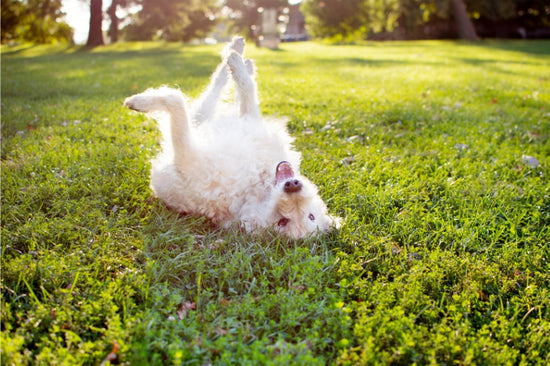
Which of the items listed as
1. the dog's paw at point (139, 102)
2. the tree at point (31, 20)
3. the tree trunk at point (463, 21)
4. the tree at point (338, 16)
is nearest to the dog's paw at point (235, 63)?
the dog's paw at point (139, 102)

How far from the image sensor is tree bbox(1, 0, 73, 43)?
72.8ft

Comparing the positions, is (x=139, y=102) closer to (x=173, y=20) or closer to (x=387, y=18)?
(x=173, y=20)

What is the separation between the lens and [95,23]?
20188 mm

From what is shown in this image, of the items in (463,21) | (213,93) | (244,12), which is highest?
(244,12)

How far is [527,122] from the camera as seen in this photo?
5539 mm

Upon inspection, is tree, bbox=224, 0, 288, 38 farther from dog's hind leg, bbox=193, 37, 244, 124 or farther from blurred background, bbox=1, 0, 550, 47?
dog's hind leg, bbox=193, 37, 244, 124

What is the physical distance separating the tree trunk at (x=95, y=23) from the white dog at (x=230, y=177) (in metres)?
20.3

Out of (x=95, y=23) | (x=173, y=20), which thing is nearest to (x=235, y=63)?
(x=95, y=23)

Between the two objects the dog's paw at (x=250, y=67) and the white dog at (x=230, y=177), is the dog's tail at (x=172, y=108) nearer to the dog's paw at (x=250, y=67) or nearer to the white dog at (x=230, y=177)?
the white dog at (x=230, y=177)

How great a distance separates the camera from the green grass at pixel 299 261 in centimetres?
185

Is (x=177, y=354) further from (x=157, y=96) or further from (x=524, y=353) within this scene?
(x=157, y=96)

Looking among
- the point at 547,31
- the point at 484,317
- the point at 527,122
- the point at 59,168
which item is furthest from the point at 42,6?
the point at 547,31

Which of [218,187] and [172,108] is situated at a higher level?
[172,108]

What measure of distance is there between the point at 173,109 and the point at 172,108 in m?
0.01
